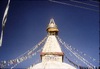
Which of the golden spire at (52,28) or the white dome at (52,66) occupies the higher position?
the golden spire at (52,28)

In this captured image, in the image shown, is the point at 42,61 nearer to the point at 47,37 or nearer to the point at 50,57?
the point at 50,57

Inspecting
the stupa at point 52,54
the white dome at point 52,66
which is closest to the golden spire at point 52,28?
the stupa at point 52,54

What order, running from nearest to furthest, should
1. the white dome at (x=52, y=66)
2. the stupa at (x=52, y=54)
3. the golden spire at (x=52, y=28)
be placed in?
the white dome at (x=52, y=66) < the stupa at (x=52, y=54) < the golden spire at (x=52, y=28)

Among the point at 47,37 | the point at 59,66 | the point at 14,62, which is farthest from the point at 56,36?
the point at 14,62

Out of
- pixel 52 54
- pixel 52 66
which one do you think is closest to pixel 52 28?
pixel 52 54

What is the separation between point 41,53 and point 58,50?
5.98 feet

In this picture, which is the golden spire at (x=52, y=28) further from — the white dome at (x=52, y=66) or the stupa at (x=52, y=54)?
the white dome at (x=52, y=66)

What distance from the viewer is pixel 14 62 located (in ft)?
56.7

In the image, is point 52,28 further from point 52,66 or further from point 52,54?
point 52,66

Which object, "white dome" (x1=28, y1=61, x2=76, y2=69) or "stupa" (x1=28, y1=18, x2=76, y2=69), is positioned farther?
"stupa" (x1=28, y1=18, x2=76, y2=69)

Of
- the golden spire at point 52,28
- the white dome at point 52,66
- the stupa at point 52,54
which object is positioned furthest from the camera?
the golden spire at point 52,28

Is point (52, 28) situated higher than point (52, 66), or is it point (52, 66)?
point (52, 28)

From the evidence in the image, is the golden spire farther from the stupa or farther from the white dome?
the white dome

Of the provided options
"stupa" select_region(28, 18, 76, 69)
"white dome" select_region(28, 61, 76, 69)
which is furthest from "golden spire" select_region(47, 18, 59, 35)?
"white dome" select_region(28, 61, 76, 69)
